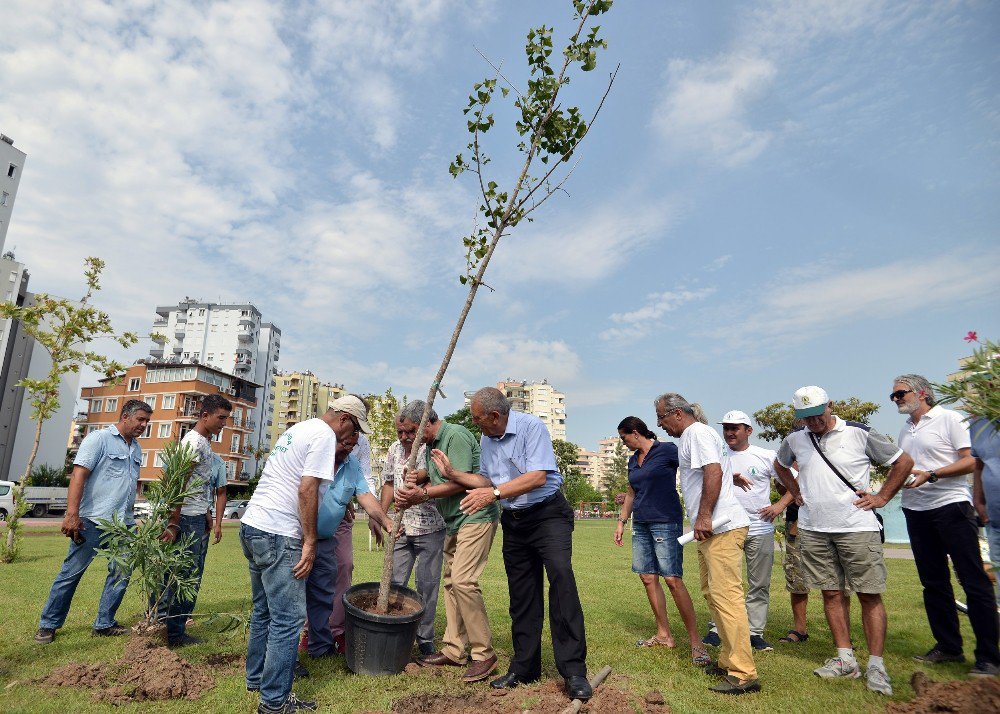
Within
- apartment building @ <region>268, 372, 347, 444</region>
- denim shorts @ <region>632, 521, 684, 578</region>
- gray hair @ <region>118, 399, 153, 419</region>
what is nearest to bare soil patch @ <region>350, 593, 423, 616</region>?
denim shorts @ <region>632, 521, 684, 578</region>

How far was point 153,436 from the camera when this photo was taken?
2479 inches

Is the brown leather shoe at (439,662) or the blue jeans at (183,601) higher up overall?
the blue jeans at (183,601)

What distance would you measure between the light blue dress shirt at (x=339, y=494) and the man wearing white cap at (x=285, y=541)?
64 cm

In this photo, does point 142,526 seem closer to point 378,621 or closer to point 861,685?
point 378,621

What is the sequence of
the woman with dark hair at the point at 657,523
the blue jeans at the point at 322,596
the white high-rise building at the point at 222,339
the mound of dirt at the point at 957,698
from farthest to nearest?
1. the white high-rise building at the point at 222,339
2. the woman with dark hair at the point at 657,523
3. the blue jeans at the point at 322,596
4. the mound of dirt at the point at 957,698

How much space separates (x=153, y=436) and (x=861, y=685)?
237ft

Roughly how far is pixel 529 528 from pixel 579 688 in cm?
125

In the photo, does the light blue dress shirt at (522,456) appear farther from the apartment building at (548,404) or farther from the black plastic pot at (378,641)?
the apartment building at (548,404)

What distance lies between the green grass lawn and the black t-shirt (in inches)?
53.0

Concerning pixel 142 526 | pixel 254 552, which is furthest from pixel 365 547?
pixel 254 552

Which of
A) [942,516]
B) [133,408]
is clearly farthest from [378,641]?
[942,516]

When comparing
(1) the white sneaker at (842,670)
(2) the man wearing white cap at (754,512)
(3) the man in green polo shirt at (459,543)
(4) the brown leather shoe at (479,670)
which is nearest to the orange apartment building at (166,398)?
(3) the man in green polo shirt at (459,543)

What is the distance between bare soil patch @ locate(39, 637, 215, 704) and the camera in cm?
427

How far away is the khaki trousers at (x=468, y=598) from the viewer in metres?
5.05
